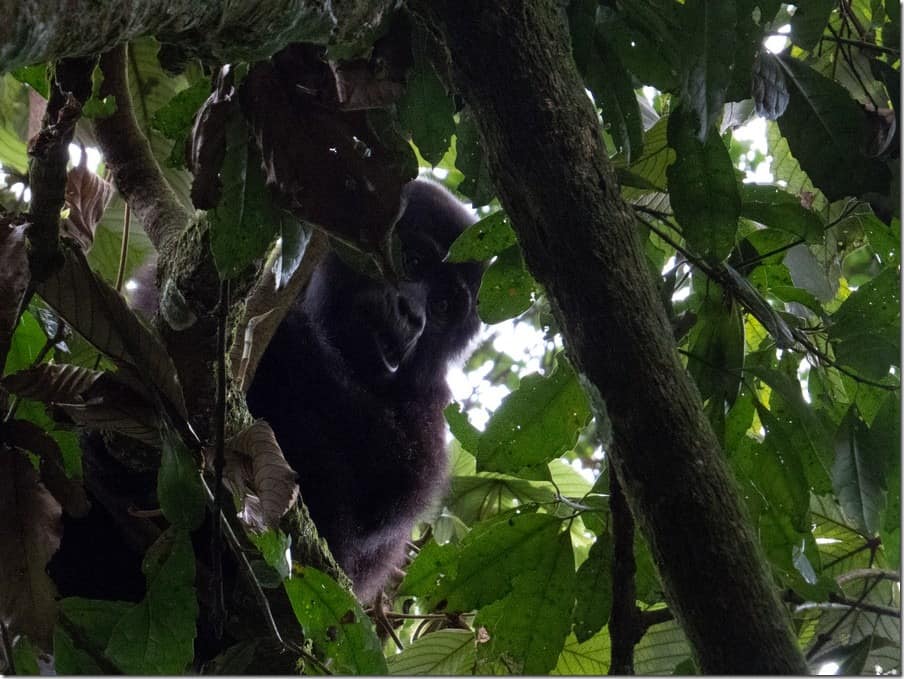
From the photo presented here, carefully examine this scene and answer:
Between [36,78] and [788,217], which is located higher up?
[36,78]

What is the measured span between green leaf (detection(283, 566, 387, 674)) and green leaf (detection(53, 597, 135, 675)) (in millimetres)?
259

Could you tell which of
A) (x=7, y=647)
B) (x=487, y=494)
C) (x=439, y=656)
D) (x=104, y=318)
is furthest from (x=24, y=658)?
(x=487, y=494)

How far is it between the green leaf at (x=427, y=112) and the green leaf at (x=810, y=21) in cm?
56

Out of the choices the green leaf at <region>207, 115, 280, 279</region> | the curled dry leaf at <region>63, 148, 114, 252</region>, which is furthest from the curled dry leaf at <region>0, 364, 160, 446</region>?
the curled dry leaf at <region>63, 148, 114, 252</region>

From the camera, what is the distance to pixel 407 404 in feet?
11.2

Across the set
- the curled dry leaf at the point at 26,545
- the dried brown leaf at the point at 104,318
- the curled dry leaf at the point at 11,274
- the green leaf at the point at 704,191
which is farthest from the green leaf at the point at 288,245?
the green leaf at the point at 704,191

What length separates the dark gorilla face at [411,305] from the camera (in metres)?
3.13

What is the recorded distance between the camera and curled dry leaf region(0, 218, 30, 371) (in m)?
1.32

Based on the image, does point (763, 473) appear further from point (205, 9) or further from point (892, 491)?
point (205, 9)

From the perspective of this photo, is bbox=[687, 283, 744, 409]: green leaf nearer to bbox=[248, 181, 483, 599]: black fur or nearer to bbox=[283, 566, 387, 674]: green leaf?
bbox=[283, 566, 387, 674]: green leaf

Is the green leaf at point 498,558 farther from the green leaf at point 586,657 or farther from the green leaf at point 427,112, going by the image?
the green leaf at point 427,112

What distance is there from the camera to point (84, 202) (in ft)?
6.54

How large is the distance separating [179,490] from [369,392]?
181 centimetres

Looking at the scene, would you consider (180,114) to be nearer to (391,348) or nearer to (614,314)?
(614,314)
